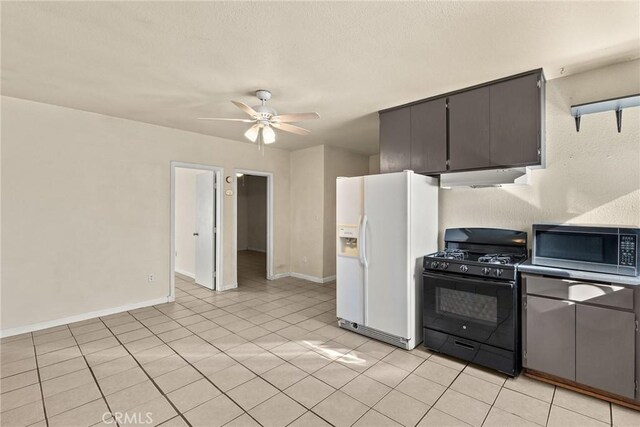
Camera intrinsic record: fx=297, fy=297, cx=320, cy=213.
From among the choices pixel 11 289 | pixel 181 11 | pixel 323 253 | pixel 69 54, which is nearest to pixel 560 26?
pixel 181 11

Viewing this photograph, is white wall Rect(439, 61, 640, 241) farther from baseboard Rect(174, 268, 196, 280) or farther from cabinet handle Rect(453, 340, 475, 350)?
baseboard Rect(174, 268, 196, 280)

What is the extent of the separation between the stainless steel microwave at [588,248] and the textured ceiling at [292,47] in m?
1.42

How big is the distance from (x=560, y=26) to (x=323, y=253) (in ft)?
14.8

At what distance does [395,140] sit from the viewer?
362 cm

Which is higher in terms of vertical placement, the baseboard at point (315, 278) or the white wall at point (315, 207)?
the white wall at point (315, 207)

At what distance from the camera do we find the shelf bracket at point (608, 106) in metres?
2.39

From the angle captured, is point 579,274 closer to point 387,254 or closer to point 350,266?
point 387,254

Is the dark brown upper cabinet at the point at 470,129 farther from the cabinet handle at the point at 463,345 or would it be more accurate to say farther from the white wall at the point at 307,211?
the white wall at the point at 307,211

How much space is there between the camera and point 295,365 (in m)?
2.74

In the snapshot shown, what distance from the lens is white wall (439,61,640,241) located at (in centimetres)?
249

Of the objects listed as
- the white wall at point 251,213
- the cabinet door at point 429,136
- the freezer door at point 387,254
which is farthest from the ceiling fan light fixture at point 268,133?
the white wall at point 251,213

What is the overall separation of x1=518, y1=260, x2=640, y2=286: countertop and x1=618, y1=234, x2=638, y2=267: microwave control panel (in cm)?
11

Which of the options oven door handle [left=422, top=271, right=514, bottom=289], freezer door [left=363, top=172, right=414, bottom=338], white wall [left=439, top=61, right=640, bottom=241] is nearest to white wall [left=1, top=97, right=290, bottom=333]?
freezer door [left=363, top=172, right=414, bottom=338]

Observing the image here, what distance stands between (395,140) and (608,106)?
188 cm
